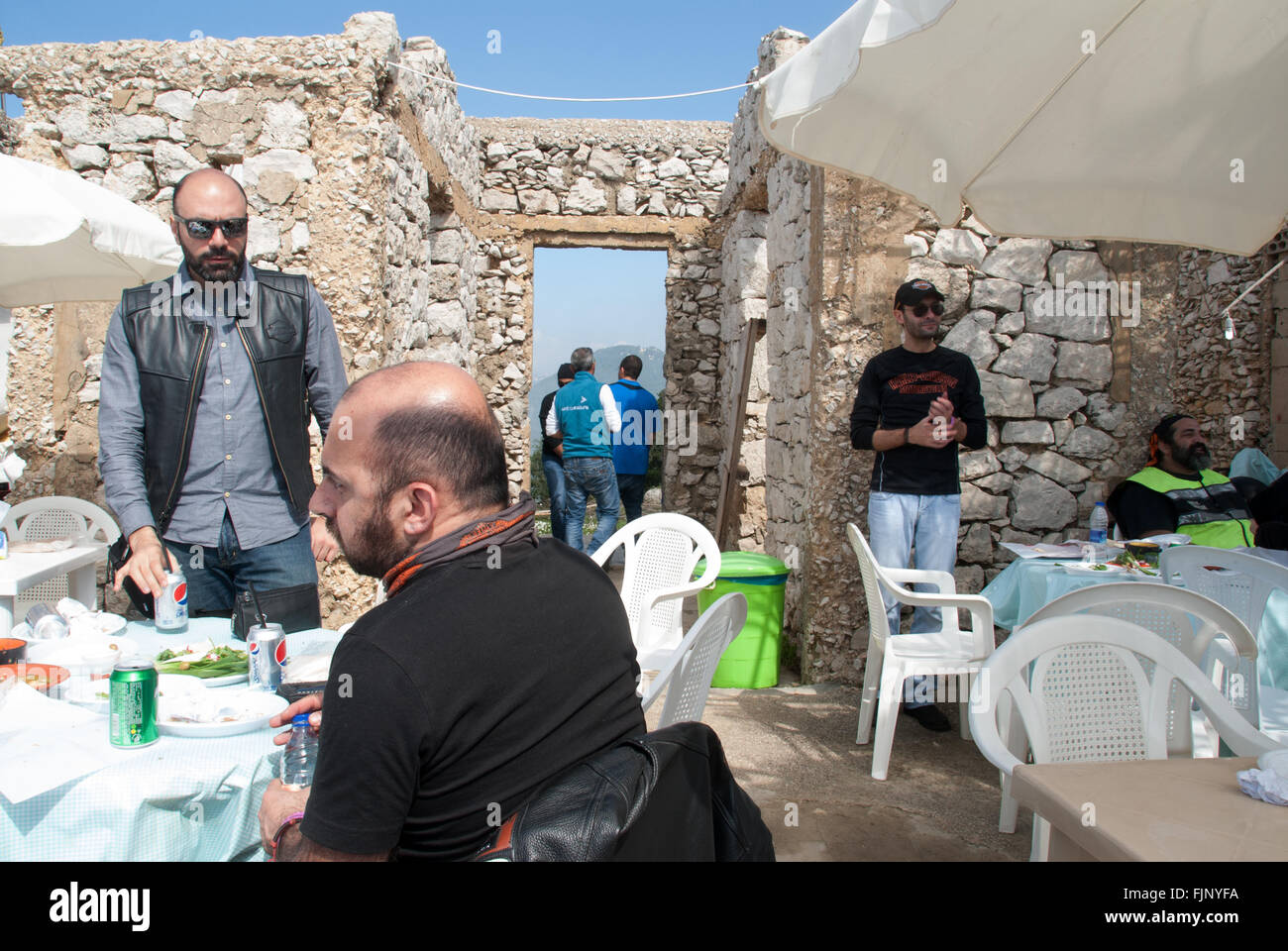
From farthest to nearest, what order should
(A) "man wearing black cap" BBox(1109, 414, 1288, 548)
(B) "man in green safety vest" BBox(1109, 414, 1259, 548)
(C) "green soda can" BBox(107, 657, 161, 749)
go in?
(B) "man in green safety vest" BBox(1109, 414, 1259, 548) < (A) "man wearing black cap" BBox(1109, 414, 1288, 548) < (C) "green soda can" BBox(107, 657, 161, 749)

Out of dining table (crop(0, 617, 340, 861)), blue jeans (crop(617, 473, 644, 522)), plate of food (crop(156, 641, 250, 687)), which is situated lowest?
blue jeans (crop(617, 473, 644, 522))

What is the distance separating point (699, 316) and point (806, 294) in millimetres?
3605

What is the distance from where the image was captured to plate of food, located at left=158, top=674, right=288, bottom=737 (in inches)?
58.6

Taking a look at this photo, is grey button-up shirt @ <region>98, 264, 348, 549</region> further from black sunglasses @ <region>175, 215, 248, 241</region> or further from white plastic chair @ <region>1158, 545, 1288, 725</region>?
white plastic chair @ <region>1158, 545, 1288, 725</region>

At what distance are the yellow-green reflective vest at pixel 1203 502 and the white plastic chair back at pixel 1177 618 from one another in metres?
1.57

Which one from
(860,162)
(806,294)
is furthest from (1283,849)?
(806,294)

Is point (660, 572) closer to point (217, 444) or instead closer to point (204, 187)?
point (217, 444)

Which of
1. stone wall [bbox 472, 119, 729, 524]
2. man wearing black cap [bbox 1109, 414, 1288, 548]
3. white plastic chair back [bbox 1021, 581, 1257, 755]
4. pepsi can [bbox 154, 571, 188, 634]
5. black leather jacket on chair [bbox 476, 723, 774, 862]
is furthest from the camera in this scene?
stone wall [bbox 472, 119, 729, 524]

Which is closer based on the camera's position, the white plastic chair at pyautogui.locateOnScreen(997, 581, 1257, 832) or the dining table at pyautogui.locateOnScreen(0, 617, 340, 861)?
the dining table at pyautogui.locateOnScreen(0, 617, 340, 861)

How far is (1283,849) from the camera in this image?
1.14 meters

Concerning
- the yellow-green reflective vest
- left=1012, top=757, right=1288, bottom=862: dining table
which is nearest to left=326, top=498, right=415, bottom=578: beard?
left=1012, top=757, right=1288, bottom=862: dining table

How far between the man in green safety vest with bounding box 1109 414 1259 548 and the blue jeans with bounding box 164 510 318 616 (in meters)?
3.57
